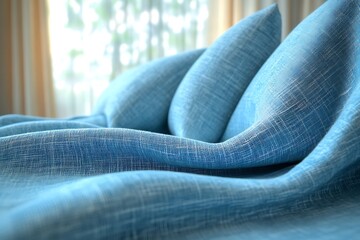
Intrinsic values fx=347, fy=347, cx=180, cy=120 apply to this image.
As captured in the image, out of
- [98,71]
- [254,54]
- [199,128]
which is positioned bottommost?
[98,71]

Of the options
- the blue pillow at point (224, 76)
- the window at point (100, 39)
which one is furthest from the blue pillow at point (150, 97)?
the window at point (100, 39)

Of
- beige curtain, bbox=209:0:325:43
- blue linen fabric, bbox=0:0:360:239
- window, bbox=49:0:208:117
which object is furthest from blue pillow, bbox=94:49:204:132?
beige curtain, bbox=209:0:325:43

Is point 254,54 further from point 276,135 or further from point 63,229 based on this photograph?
point 63,229

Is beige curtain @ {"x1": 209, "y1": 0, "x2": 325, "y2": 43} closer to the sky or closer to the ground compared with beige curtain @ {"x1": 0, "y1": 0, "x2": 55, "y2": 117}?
closer to the sky

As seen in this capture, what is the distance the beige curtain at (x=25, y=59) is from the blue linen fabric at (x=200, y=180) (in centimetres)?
189

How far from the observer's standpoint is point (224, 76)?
82 cm

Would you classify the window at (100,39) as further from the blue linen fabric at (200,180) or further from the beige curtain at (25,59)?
the blue linen fabric at (200,180)

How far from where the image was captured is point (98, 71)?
2.44 m

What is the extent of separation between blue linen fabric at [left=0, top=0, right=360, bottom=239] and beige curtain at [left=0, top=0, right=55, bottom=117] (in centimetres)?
189

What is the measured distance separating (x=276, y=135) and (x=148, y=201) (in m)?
0.24

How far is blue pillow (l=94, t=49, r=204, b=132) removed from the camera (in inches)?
39.8

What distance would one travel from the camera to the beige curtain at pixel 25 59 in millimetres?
2258

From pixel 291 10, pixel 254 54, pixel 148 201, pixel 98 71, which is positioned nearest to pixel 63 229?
A: pixel 148 201

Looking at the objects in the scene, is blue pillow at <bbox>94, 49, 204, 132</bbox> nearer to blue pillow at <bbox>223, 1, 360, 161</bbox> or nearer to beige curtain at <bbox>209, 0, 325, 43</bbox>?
blue pillow at <bbox>223, 1, 360, 161</bbox>
